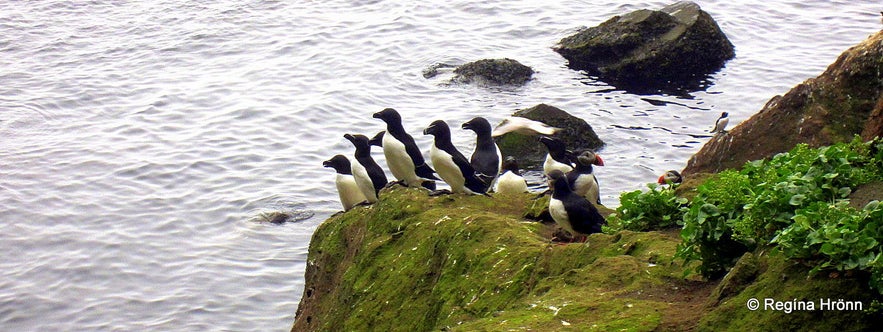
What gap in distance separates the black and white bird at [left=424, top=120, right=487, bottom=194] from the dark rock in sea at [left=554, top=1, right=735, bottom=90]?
11283 mm

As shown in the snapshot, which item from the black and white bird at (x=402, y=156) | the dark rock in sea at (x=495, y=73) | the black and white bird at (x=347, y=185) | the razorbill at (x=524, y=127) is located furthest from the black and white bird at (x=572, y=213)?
the dark rock in sea at (x=495, y=73)

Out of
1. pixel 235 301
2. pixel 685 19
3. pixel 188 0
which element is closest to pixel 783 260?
pixel 235 301

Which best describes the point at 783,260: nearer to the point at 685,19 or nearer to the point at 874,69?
the point at 874,69

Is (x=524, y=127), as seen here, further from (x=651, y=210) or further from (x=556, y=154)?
(x=651, y=210)

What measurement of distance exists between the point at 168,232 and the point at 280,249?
1985 mm

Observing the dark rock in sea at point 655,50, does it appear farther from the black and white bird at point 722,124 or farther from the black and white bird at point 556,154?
the black and white bird at point 556,154

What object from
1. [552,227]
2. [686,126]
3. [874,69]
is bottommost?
[686,126]

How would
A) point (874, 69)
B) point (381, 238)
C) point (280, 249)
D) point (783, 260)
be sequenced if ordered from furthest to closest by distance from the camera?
point (280, 249) → point (874, 69) → point (381, 238) → point (783, 260)

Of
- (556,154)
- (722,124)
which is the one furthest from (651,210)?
(722,124)

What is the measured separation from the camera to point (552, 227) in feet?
32.2

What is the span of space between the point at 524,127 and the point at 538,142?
481mm

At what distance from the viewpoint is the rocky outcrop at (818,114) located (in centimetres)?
1075

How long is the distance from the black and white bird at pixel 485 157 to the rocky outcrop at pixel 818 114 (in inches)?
94.8

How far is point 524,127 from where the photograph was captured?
17828 millimetres
